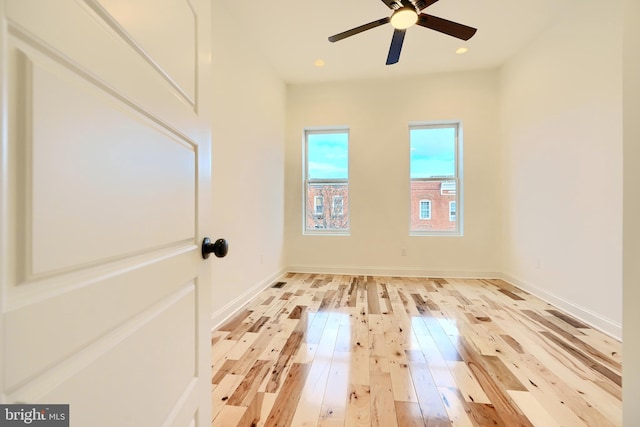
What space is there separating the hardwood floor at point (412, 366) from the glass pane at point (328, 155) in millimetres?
2195

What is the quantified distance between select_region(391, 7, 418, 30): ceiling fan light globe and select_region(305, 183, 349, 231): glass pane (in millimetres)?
2358

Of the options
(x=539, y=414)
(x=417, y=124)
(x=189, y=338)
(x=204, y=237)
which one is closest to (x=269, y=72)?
(x=417, y=124)

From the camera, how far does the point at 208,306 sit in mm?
942

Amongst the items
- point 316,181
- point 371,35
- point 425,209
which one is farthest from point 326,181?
point 371,35

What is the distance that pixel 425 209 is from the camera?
163 inches

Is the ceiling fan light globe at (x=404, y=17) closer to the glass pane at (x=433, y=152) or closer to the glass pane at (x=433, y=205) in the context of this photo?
the glass pane at (x=433, y=152)

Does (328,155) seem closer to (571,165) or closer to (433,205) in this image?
(433,205)

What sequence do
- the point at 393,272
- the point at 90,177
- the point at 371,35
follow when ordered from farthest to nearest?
the point at 393,272
the point at 371,35
the point at 90,177

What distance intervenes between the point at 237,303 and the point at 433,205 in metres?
3.10

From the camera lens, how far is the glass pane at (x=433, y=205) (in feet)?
13.4

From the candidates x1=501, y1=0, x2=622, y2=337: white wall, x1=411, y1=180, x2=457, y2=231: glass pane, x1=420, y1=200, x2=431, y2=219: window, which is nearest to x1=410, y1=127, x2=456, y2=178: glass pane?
x1=411, y1=180, x2=457, y2=231: glass pane

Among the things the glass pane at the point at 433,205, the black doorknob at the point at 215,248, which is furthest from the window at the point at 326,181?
the black doorknob at the point at 215,248

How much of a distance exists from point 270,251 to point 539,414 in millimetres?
2925

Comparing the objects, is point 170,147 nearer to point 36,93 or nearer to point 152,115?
point 152,115
